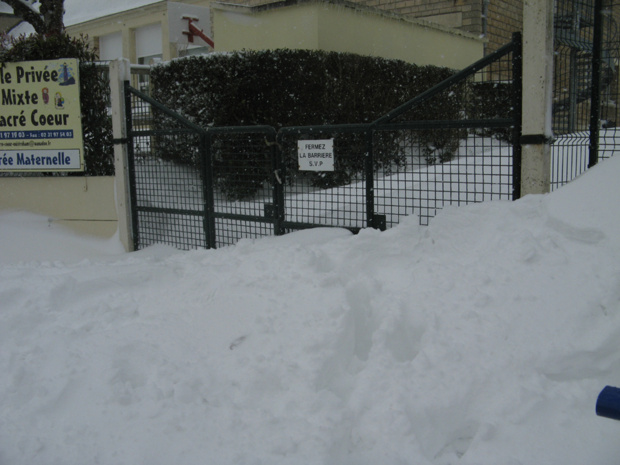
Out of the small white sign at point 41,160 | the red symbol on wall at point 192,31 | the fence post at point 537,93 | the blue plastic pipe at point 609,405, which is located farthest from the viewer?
the red symbol on wall at point 192,31

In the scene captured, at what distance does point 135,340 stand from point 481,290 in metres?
2.18

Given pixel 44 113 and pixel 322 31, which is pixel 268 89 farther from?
pixel 44 113

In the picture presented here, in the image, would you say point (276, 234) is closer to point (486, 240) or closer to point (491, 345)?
point (486, 240)

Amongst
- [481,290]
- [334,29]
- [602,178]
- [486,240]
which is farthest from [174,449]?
[334,29]

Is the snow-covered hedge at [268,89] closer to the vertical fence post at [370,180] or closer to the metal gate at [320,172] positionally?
the metal gate at [320,172]

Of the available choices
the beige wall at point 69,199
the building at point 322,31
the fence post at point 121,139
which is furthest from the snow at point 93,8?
the fence post at point 121,139

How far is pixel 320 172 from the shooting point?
6.99 m

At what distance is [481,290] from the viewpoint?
3.47 metres

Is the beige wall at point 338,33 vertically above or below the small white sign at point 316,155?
above

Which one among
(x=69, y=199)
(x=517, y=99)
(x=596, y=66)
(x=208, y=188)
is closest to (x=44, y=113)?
(x=69, y=199)

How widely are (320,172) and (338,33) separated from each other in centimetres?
562

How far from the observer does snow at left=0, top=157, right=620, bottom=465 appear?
285 centimetres

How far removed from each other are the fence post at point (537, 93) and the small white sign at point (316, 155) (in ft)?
5.54

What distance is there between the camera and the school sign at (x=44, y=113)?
26.4ft
